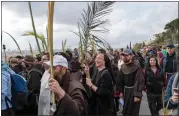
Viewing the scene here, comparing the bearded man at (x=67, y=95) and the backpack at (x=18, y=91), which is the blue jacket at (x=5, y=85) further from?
the bearded man at (x=67, y=95)

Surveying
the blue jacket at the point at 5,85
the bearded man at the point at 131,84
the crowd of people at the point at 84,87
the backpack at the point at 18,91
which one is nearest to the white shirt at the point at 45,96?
the crowd of people at the point at 84,87

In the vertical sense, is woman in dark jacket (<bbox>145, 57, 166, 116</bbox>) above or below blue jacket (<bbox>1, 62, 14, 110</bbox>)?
below

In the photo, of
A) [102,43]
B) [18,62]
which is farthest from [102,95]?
[18,62]

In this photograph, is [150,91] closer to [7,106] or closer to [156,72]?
[156,72]

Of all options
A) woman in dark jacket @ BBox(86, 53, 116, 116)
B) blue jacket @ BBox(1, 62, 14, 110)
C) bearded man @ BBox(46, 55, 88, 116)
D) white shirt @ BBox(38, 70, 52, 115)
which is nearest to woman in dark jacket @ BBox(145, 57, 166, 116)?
woman in dark jacket @ BBox(86, 53, 116, 116)

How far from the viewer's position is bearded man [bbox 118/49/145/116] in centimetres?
607

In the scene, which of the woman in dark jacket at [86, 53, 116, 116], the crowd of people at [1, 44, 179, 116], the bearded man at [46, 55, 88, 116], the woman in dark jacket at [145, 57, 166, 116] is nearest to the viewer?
the bearded man at [46, 55, 88, 116]

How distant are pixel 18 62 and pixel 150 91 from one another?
2779 mm

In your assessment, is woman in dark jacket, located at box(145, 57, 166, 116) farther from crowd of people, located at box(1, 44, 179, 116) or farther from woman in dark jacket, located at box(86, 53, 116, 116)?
woman in dark jacket, located at box(86, 53, 116, 116)

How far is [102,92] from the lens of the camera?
5.02 meters

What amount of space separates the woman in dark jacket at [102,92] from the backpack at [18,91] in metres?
0.99

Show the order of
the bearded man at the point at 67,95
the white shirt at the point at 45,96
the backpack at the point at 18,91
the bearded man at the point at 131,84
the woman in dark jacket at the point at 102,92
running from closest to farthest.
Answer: the bearded man at the point at 67,95, the white shirt at the point at 45,96, the backpack at the point at 18,91, the woman in dark jacket at the point at 102,92, the bearded man at the point at 131,84

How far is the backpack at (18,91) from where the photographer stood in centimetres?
461

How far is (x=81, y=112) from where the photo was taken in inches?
135
